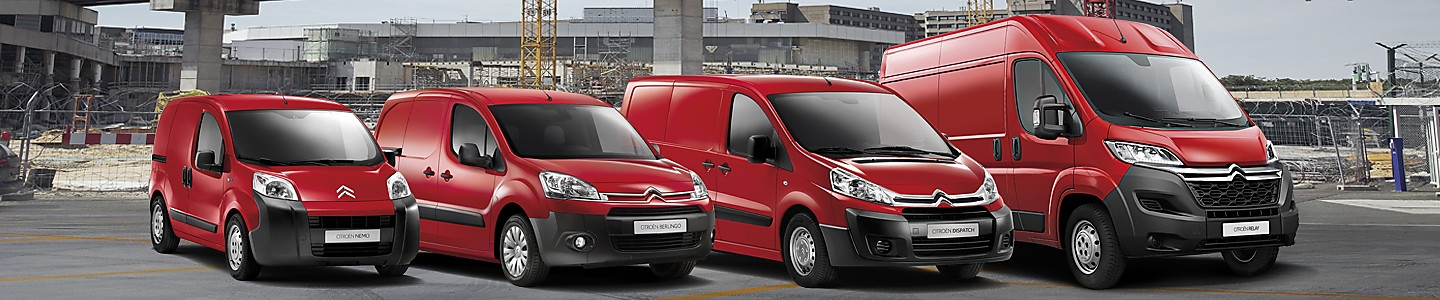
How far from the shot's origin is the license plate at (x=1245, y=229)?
9.09m

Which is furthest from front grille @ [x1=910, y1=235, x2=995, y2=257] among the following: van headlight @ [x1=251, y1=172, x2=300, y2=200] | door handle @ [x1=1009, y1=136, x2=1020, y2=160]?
van headlight @ [x1=251, y1=172, x2=300, y2=200]

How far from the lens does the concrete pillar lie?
47.7m

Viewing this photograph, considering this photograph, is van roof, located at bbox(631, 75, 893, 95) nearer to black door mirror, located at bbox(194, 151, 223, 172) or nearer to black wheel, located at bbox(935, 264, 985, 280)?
black wheel, located at bbox(935, 264, 985, 280)

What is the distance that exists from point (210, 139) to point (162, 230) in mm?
1823

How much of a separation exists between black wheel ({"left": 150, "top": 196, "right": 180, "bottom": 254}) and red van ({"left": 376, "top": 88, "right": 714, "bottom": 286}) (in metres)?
2.31

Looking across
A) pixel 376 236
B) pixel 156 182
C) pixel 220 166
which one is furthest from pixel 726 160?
pixel 156 182

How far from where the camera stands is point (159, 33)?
16950 cm

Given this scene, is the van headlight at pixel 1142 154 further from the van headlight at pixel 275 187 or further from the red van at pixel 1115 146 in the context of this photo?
the van headlight at pixel 275 187

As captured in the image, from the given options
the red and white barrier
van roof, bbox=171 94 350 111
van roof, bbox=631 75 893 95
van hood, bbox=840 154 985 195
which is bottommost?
van hood, bbox=840 154 985 195

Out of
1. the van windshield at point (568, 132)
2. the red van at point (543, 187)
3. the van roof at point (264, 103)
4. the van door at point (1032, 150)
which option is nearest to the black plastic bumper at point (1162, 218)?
the van door at point (1032, 150)

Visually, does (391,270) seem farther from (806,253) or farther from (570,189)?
(806,253)

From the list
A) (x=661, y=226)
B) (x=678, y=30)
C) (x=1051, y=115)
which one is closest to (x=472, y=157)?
(x=661, y=226)

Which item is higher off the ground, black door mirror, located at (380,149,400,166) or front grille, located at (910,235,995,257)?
black door mirror, located at (380,149,400,166)

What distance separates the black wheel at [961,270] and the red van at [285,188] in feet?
13.4
